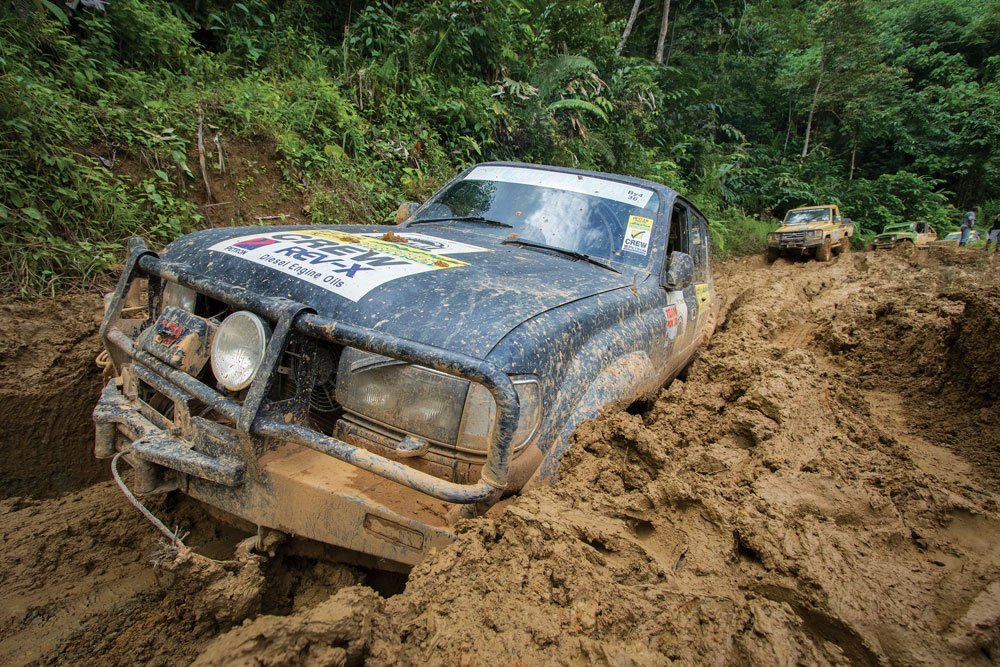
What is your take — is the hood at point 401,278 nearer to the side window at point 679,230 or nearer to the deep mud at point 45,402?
the side window at point 679,230

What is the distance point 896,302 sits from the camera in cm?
459

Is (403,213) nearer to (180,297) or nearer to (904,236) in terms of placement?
(180,297)

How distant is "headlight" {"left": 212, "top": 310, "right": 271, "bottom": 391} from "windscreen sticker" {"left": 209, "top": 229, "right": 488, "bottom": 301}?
9.9 inches

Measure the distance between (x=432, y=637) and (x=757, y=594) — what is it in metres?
0.92

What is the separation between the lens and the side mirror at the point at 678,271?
2.86 m

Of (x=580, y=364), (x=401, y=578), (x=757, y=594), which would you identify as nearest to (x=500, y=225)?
(x=580, y=364)

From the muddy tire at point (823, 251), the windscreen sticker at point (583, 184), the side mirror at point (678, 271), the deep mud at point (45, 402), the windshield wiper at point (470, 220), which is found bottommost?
the deep mud at point (45, 402)

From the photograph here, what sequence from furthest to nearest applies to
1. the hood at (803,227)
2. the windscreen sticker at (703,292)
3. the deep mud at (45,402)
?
the hood at (803,227)
the windscreen sticker at (703,292)
the deep mud at (45,402)

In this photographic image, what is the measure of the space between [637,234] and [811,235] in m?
12.4

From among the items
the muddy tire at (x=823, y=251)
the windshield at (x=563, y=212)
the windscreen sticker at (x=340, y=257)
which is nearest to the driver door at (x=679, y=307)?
the windshield at (x=563, y=212)

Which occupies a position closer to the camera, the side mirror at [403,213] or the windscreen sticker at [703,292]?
the side mirror at [403,213]

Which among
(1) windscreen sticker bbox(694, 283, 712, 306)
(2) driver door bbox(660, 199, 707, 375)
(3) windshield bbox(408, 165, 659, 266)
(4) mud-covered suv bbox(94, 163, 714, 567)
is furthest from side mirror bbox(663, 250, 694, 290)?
(1) windscreen sticker bbox(694, 283, 712, 306)

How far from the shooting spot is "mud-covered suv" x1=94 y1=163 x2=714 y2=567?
1.55 m

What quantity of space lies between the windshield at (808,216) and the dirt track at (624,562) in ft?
41.6
